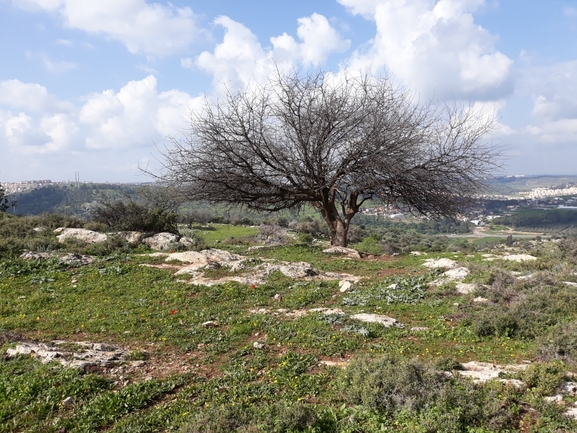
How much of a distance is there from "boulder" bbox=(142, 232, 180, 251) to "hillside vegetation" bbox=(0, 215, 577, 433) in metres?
3.58

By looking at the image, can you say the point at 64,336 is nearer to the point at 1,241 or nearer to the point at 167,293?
the point at 167,293

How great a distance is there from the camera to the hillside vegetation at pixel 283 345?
16.2 ft

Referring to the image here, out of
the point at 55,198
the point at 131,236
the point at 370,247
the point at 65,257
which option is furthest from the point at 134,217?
the point at 55,198

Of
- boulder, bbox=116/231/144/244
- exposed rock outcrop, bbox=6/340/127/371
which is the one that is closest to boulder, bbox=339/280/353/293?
exposed rock outcrop, bbox=6/340/127/371

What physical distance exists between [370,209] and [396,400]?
16.3 meters

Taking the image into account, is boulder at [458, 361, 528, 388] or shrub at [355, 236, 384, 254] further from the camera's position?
shrub at [355, 236, 384, 254]

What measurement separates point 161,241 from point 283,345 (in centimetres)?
1309

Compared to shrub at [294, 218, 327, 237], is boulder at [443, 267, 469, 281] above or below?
above

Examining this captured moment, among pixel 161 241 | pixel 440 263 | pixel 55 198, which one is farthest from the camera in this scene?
pixel 55 198

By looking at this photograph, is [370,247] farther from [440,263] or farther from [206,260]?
[206,260]

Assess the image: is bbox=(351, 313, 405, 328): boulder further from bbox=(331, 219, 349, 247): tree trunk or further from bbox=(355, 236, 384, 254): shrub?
bbox=(355, 236, 384, 254): shrub

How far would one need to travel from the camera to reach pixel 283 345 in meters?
7.71

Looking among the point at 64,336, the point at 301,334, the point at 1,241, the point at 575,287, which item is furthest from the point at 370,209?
the point at 1,241

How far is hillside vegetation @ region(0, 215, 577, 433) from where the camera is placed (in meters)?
4.95
